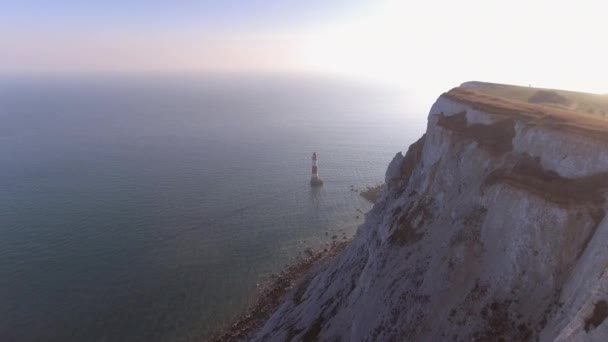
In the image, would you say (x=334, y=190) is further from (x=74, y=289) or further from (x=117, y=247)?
(x=74, y=289)

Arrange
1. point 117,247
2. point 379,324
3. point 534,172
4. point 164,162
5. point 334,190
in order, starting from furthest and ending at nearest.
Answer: point 164,162 → point 334,190 → point 117,247 → point 379,324 → point 534,172

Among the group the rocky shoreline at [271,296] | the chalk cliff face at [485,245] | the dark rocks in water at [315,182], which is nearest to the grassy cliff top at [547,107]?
the chalk cliff face at [485,245]

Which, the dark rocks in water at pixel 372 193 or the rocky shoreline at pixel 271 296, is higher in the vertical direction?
the dark rocks in water at pixel 372 193

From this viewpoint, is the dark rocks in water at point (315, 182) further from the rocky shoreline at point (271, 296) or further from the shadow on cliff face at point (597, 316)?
the shadow on cliff face at point (597, 316)

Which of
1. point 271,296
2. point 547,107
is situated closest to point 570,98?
point 547,107

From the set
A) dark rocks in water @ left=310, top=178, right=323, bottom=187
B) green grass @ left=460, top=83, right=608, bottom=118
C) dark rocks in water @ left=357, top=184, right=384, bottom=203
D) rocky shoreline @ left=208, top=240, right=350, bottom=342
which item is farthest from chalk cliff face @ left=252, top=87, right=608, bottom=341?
dark rocks in water @ left=310, top=178, right=323, bottom=187

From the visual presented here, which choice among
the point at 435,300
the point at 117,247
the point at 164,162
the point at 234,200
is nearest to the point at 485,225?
the point at 435,300
